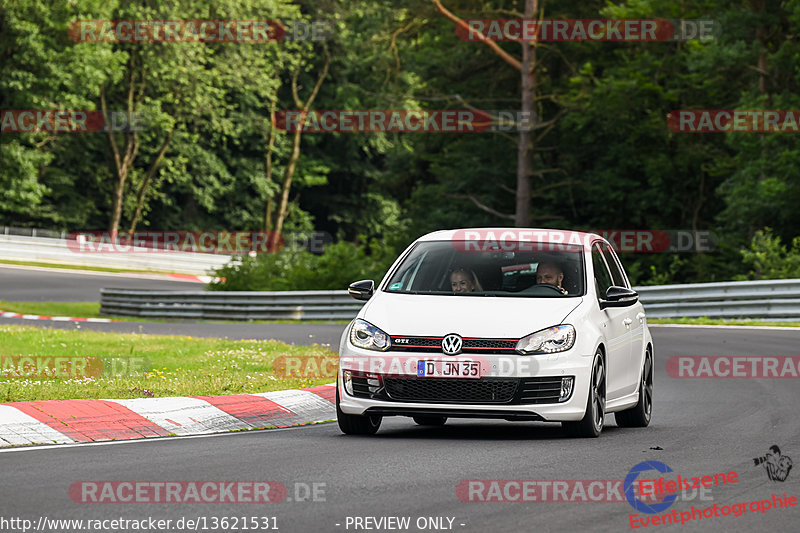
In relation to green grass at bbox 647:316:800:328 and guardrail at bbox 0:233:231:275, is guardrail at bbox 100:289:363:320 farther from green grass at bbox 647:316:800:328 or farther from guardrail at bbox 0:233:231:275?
guardrail at bbox 0:233:231:275

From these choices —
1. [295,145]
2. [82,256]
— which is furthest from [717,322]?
[295,145]

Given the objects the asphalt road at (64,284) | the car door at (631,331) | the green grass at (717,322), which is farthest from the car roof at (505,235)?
the asphalt road at (64,284)

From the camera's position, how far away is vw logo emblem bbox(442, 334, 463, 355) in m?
9.65

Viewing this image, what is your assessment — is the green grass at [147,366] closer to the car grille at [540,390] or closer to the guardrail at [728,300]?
the car grille at [540,390]

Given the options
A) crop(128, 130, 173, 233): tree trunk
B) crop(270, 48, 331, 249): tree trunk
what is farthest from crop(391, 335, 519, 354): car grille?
crop(270, 48, 331, 249): tree trunk

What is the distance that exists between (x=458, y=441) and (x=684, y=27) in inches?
1188

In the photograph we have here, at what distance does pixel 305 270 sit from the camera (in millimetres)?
36562

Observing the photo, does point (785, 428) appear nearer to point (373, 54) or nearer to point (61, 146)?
point (373, 54)

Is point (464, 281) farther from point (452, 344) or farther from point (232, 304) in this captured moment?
point (232, 304)

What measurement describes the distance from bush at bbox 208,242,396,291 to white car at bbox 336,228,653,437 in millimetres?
24067

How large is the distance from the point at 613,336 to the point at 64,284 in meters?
38.0

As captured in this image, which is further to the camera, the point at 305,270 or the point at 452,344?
the point at 305,270

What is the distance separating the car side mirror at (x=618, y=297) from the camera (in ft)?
34.9

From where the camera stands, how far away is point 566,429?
33.4ft
